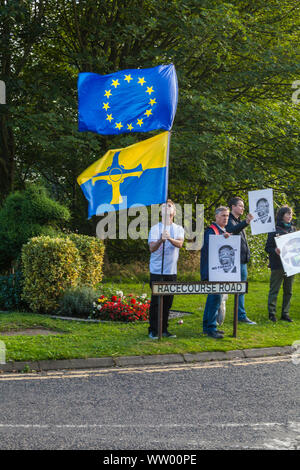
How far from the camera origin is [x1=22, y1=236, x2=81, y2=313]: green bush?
1105 centimetres

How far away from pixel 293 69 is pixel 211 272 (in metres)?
9.75

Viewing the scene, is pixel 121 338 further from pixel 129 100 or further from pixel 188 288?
pixel 129 100

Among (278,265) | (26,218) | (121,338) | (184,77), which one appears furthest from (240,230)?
(184,77)

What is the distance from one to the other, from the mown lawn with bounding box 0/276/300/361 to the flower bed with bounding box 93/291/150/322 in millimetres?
436

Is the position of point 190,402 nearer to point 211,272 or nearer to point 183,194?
point 211,272

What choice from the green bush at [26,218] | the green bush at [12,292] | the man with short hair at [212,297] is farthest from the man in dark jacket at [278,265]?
the green bush at [12,292]

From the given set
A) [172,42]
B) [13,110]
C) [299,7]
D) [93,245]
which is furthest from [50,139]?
[299,7]

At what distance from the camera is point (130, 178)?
866 cm

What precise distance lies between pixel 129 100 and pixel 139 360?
13.2ft

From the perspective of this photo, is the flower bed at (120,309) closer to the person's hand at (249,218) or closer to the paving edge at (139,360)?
the person's hand at (249,218)

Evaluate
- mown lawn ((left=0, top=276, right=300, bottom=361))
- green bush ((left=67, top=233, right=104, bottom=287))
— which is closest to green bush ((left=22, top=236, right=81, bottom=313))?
mown lawn ((left=0, top=276, right=300, bottom=361))

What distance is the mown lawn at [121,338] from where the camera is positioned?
757cm

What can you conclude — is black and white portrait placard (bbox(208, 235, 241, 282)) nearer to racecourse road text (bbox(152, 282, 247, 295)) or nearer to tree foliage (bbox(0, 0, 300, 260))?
racecourse road text (bbox(152, 282, 247, 295))

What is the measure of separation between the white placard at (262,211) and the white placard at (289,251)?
0.64m
